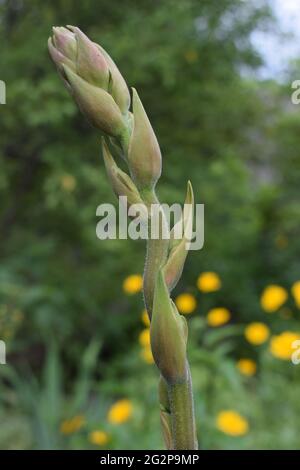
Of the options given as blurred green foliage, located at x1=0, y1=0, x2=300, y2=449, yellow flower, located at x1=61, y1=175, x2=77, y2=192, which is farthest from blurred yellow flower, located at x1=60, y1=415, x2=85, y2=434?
yellow flower, located at x1=61, y1=175, x2=77, y2=192

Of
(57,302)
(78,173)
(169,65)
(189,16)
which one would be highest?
(189,16)

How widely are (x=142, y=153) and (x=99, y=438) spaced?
1.69 meters

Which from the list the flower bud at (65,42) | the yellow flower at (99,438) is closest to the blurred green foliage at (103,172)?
the yellow flower at (99,438)

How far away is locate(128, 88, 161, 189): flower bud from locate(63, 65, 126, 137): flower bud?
0.01m

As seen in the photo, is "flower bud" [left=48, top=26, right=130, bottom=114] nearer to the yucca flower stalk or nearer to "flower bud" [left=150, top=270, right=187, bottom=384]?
the yucca flower stalk

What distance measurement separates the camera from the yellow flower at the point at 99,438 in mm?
1974

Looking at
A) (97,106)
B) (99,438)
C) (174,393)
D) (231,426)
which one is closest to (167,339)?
(174,393)

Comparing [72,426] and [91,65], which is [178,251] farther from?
[72,426]

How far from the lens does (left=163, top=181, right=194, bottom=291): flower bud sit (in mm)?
443
